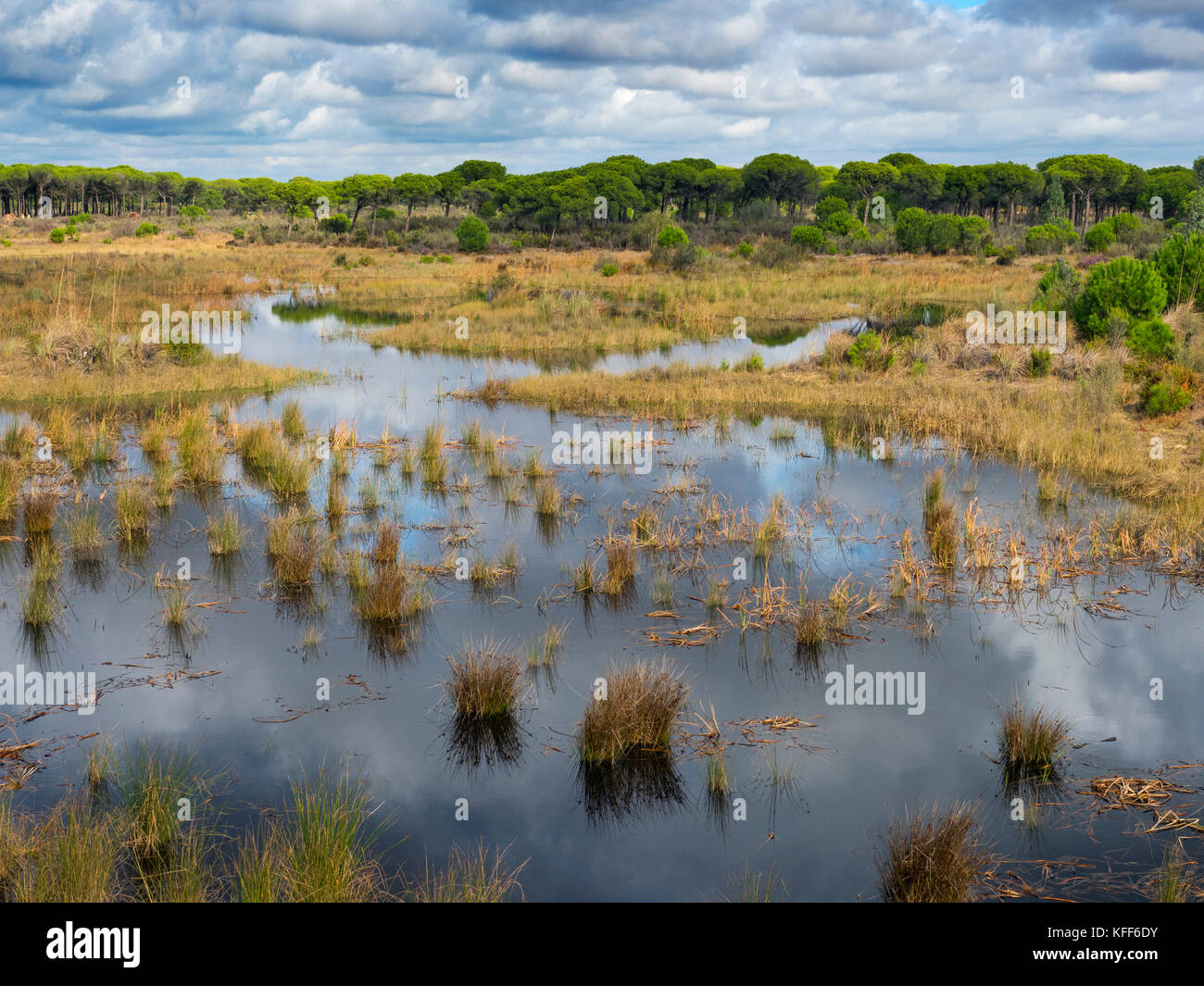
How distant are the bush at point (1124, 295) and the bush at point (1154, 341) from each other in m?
1.38

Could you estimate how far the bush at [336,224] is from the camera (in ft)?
199

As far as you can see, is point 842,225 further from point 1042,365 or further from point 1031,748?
point 1031,748

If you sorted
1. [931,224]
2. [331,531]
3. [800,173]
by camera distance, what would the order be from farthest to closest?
[800,173] < [931,224] < [331,531]

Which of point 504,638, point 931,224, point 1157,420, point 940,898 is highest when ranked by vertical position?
point 931,224

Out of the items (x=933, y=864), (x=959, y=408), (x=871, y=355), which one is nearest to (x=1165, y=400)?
(x=959, y=408)

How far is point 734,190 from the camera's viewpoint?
232ft

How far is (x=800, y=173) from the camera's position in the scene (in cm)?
6756

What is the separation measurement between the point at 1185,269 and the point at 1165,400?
759cm

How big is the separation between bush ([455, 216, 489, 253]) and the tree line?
332 inches

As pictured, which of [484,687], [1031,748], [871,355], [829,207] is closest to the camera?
[1031,748]

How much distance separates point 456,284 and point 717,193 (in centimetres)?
4048

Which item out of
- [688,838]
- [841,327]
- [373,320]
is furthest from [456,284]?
[688,838]

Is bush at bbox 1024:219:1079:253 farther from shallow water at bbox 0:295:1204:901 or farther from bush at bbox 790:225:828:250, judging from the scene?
shallow water at bbox 0:295:1204:901

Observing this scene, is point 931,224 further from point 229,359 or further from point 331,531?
point 331,531
